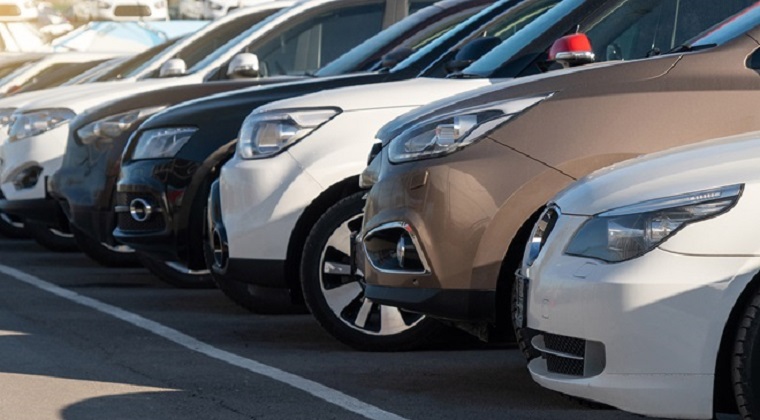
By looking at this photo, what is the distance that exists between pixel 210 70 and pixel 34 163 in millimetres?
1399

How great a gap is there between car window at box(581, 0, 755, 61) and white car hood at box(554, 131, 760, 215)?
7.88ft

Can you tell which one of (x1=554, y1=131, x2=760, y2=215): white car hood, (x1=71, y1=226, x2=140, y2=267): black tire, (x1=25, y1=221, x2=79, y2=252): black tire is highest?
(x1=554, y1=131, x2=760, y2=215): white car hood

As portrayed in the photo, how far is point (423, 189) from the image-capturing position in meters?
6.81

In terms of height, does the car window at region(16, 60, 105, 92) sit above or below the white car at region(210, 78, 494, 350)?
below

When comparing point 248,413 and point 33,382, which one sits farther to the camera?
point 33,382

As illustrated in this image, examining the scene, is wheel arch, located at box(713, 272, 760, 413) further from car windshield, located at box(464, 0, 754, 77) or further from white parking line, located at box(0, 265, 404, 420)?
car windshield, located at box(464, 0, 754, 77)

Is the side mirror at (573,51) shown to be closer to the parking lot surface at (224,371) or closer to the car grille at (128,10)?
the parking lot surface at (224,371)

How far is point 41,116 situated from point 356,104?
530 centimetres

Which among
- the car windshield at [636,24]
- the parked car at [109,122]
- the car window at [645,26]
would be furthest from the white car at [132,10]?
the car window at [645,26]

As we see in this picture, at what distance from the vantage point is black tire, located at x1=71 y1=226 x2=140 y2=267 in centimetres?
1219

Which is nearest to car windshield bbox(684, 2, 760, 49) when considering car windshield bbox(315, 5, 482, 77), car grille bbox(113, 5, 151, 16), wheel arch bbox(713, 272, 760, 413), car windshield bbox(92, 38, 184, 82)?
wheel arch bbox(713, 272, 760, 413)

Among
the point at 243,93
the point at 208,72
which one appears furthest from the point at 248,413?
the point at 208,72

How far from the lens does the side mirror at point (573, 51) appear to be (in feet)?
24.0

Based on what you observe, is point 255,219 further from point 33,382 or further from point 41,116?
point 41,116
